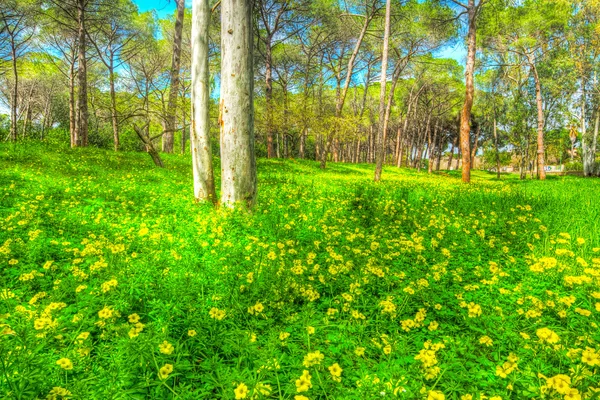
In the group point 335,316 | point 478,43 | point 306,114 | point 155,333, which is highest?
point 478,43

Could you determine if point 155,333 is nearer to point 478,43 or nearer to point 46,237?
point 46,237

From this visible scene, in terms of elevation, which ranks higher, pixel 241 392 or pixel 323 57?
pixel 323 57

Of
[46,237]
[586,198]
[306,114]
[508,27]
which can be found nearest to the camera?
[46,237]

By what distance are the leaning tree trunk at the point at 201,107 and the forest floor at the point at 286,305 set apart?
83 cm

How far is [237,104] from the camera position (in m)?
5.14

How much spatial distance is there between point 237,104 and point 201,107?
4.16ft

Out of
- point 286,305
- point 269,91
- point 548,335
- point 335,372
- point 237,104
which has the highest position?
point 269,91

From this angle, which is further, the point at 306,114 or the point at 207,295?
the point at 306,114

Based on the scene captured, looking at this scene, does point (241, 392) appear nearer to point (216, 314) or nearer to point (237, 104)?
point (216, 314)

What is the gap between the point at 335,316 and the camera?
2.69 metres

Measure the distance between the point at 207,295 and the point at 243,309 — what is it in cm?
39

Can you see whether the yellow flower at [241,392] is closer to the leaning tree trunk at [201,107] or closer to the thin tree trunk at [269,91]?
the leaning tree trunk at [201,107]

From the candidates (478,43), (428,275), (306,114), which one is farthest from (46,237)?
(478,43)

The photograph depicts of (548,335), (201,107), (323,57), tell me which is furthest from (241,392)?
(323,57)
